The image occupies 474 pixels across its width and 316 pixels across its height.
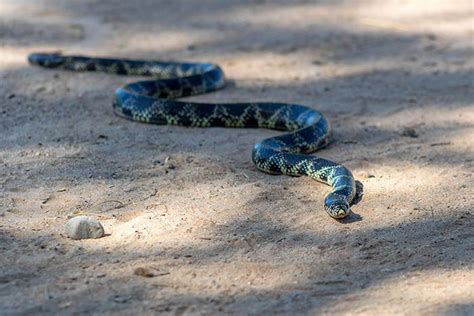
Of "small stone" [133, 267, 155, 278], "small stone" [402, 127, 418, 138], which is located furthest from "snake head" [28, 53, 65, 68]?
"small stone" [133, 267, 155, 278]

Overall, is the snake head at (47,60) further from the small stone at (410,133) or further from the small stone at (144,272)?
the small stone at (144,272)

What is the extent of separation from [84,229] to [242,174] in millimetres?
1882

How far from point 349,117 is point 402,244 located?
335 cm

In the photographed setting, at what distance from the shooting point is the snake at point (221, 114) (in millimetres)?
7977

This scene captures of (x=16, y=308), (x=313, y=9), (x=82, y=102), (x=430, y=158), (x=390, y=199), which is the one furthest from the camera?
(x=313, y=9)

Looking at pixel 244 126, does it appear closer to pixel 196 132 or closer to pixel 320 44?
pixel 196 132

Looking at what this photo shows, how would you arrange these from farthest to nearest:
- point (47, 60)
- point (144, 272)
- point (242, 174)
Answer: point (47, 60)
point (242, 174)
point (144, 272)

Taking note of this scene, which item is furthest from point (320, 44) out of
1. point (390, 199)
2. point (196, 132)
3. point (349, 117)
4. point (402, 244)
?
point (402, 244)

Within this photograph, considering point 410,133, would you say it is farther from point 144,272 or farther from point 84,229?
point 144,272

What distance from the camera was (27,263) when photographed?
6273 mm

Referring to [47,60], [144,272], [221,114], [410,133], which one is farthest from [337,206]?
[47,60]

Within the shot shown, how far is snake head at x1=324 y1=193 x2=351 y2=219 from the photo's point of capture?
7090 mm

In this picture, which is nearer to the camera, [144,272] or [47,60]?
[144,272]

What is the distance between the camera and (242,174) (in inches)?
322
